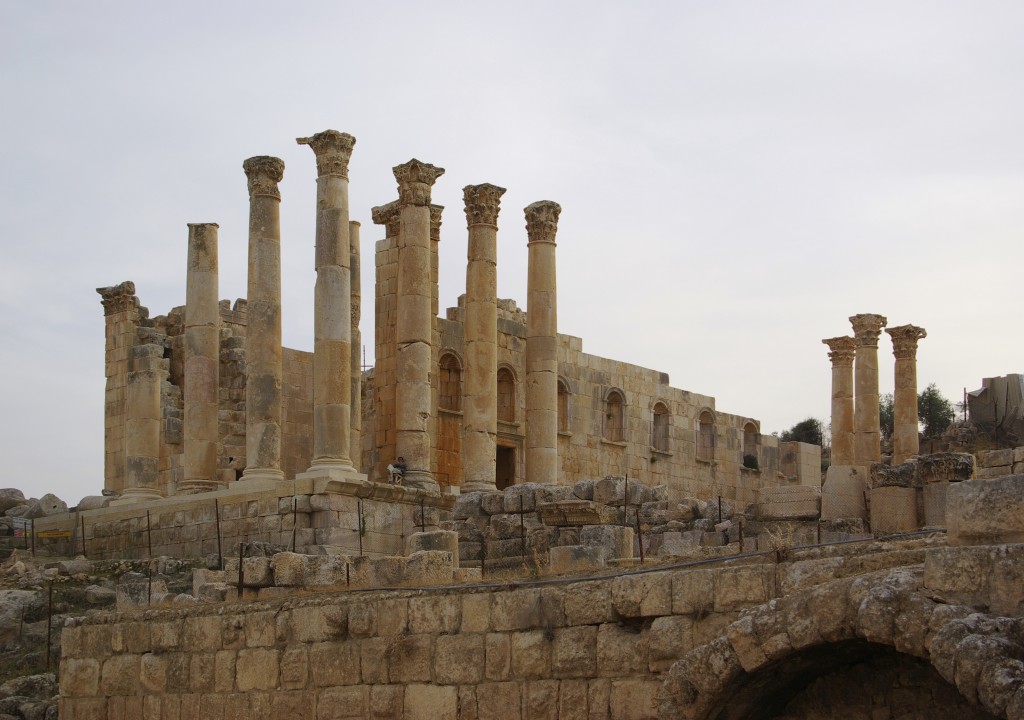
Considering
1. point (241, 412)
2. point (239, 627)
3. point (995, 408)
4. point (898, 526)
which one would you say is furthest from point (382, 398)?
point (995, 408)

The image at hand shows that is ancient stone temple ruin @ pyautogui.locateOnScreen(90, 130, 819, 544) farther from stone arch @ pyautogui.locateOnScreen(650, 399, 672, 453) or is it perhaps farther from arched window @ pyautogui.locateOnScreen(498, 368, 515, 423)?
stone arch @ pyautogui.locateOnScreen(650, 399, 672, 453)

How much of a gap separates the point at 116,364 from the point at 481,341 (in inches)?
370

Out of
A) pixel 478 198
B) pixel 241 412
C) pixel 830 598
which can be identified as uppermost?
pixel 478 198

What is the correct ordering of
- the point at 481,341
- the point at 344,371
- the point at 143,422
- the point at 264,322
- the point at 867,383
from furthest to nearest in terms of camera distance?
the point at 867,383 < the point at 143,422 < the point at 481,341 < the point at 264,322 < the point at 344,371

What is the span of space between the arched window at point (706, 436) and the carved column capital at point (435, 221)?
1464 cm

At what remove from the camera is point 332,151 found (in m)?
29.3

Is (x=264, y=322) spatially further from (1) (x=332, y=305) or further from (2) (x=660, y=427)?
(2) (x=660, y=427)

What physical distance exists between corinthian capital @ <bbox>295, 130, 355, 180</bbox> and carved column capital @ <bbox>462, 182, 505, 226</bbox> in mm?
3725

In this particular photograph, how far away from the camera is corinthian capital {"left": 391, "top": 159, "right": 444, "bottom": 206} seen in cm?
3103

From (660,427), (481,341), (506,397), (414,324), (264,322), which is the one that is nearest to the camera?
(264,322)

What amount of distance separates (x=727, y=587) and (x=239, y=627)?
559 centimetres

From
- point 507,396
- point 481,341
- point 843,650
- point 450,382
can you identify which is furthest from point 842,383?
point 843,650

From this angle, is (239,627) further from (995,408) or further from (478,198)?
(995,408)

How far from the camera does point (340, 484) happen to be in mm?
26609
